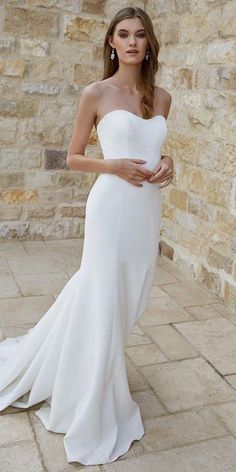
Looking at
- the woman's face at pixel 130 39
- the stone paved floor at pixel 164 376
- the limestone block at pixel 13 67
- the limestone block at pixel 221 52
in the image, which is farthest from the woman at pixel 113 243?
the limestone block at pixel 13 67

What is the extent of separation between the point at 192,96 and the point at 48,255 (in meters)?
1.80

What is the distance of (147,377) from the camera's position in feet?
8.17

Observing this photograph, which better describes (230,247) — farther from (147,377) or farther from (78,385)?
(78,385)

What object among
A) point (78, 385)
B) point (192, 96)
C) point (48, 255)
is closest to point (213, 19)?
point (192, 96)

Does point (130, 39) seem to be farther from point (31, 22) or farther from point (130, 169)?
point (31, 22)

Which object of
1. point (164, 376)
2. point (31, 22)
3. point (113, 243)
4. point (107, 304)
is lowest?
point (164, 376)

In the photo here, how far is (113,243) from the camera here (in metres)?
1.89

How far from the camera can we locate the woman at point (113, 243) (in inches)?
72.9

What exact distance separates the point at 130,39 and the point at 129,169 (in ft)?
1.60

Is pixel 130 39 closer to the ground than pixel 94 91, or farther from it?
farther from it

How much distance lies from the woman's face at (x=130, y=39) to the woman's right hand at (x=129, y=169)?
0.39 meters

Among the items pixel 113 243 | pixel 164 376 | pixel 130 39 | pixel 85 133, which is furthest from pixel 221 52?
pixel 164 376

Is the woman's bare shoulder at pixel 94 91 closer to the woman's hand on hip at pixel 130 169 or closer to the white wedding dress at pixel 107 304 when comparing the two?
the white wedding dress at pixel 107 304

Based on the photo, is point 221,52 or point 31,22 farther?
point 31,22
